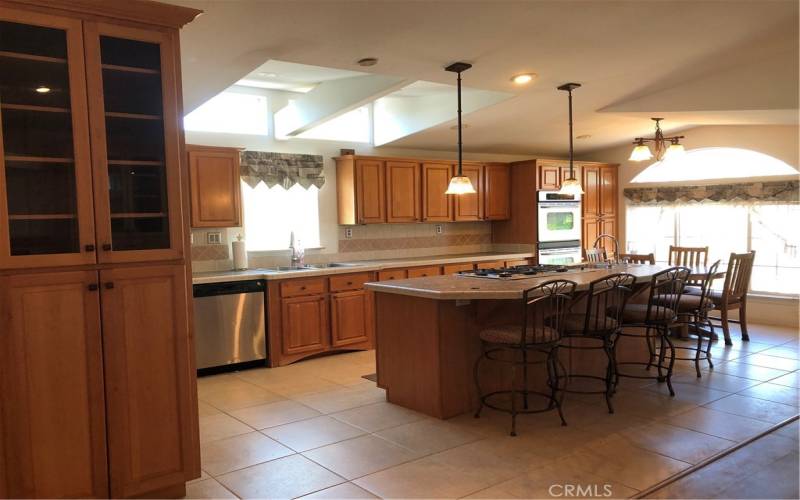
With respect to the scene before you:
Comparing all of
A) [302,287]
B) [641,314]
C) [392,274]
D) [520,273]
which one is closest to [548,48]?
[520,273]

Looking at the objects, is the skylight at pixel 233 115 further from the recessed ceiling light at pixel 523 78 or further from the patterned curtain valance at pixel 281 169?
the recessed ceiling light at pixel 523 78

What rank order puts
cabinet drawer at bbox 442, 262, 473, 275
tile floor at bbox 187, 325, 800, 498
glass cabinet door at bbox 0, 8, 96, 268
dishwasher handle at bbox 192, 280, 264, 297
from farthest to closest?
cabinet drawer at bbox 442, 262, 473, 275, dishwasher handle at bbox 192, 280, 264, 297, tile floor at bbox 187, 325, 800, 498, glass cabinet door at bbox 0, 8, 96, 268

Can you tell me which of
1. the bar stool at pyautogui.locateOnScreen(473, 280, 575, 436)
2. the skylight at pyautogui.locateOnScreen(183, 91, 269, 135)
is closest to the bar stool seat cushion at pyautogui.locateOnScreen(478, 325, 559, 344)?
the bar stool at pyautogui.locateOnScreen(473, 280, 575, 436)

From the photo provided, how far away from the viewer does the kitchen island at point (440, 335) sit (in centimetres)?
379

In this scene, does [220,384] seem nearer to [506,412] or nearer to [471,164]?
[506,412]

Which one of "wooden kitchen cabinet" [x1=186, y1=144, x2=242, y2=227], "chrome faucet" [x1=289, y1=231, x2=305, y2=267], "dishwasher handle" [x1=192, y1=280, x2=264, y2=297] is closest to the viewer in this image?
"dishwasher handle" [x1=192, y1=280, x2=264, y2=297]

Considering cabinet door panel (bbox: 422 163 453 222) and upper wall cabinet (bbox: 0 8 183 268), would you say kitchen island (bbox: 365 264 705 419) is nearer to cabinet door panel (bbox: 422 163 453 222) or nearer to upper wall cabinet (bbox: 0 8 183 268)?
upper wall cabinet (bbox: 0 8 183 268)

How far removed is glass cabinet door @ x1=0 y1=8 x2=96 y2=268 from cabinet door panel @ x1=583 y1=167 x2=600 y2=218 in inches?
251

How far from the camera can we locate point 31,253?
7.98 feet

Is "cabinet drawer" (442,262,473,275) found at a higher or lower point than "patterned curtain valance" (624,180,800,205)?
lower

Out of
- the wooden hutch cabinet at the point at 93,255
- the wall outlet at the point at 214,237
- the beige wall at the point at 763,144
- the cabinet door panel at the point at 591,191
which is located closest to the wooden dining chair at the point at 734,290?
the beige wall at the point at 763,144

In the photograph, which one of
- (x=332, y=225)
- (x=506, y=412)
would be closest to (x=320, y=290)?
(x=332, y=225)

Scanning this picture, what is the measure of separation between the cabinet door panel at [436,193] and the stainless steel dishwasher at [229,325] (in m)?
2.32

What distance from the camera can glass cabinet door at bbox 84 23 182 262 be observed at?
2553 mm
